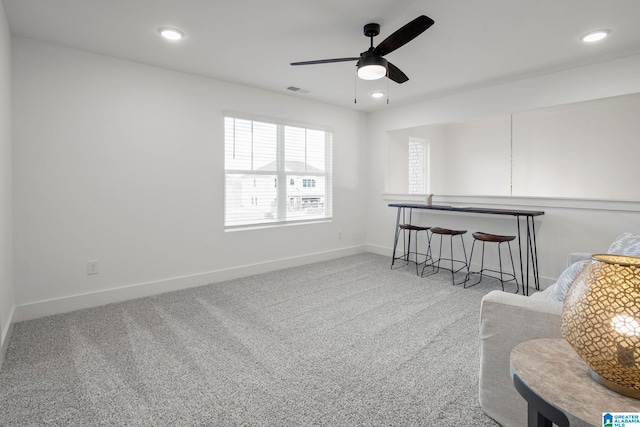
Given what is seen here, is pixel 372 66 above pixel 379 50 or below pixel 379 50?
below

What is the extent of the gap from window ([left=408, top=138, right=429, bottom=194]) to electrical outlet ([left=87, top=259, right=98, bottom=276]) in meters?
4.82

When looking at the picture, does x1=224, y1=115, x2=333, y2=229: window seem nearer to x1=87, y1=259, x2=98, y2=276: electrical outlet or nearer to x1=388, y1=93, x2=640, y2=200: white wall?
x1=388, y1=93, x2=640, y2=200: white wall

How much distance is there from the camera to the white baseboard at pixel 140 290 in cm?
294

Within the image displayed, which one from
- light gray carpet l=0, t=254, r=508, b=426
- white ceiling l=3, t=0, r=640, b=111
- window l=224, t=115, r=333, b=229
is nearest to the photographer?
light gray carpet l=0, t=254, r=508, b=426

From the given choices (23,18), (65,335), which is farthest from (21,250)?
(23,18)

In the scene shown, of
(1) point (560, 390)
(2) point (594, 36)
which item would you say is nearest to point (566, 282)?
(1) point (560, 390)

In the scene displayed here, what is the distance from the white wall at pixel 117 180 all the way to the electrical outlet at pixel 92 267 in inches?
1.5

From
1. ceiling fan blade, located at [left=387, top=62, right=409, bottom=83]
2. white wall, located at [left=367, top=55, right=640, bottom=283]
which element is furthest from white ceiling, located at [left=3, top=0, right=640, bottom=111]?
ceiling fan blade, located at [left=387, top=62, right=409, bottom=83]

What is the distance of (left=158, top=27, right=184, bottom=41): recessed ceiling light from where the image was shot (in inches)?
106

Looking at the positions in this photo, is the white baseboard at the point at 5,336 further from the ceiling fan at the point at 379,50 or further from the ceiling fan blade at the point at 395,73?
the ceiling fan blade at the point at 395,73

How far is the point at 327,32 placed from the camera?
275 centimetres

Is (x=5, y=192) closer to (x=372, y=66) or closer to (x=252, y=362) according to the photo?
(x=252, y=362)

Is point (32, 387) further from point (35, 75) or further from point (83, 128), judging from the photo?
point (35, 75)

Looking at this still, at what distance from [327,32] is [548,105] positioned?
259 centimetres
